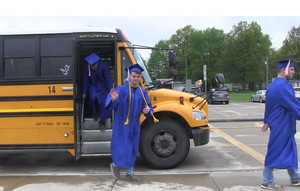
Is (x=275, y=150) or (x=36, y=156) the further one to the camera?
(x=36, y=156)

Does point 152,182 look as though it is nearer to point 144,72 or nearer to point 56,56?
point 144,72

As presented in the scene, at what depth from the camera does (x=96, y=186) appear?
5.59 meters

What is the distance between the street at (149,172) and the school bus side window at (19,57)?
6.44 ft

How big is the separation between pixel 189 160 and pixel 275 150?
102 inches

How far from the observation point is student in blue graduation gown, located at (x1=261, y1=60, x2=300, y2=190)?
5.05m

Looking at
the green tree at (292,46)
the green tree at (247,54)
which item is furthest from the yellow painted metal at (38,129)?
the green tree at (292,46)

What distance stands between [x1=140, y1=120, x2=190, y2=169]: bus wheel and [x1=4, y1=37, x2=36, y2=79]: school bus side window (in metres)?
2.54

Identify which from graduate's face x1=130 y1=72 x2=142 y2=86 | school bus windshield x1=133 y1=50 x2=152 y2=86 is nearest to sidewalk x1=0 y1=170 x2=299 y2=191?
graduate's face x1=130 y1=72 x2=142 y2=86

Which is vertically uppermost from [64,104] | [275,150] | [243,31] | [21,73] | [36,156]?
[243,31]

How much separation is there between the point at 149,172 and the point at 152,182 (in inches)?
28.1

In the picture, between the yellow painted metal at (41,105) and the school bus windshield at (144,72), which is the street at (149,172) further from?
the school bus windshield at (144,72)

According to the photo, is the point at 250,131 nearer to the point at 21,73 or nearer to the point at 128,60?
the point at 128,60

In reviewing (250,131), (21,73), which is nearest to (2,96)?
(21,73)

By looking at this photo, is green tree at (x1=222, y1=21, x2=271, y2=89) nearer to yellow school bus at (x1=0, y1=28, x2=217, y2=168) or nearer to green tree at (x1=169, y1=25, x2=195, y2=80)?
green tree at (x1=169, y1=25, x2=195, y2=80)
